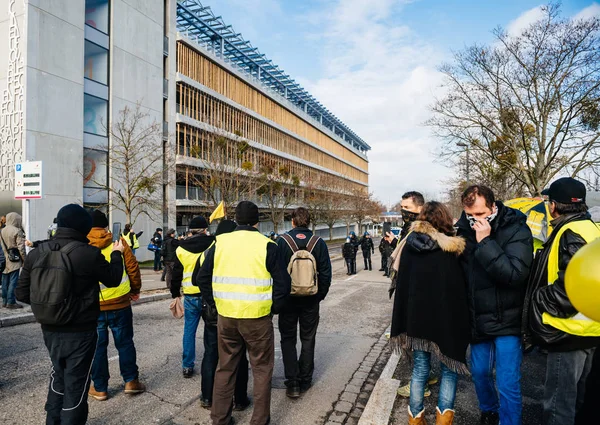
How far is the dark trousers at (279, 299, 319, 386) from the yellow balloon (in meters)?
3.00

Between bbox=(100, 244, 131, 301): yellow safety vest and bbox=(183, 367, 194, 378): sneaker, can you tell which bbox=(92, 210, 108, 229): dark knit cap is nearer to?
bbox=(100, 244, 131, 301): yellow safety vest

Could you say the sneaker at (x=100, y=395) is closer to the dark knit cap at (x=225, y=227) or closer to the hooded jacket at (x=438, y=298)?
the dark knit cap at (x=225, y=227)

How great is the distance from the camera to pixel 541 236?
5758 millimetres

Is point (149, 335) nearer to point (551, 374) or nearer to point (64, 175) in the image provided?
point (551, 374)

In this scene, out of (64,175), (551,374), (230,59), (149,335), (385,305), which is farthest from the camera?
(230,59)

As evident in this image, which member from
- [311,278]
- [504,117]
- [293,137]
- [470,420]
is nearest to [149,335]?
[311,278]

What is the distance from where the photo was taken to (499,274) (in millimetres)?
3002

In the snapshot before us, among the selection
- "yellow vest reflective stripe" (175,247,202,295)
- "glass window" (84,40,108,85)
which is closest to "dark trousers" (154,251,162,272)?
"glass window" (84,40,108,85)

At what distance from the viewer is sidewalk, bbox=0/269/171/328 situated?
24.1 feet

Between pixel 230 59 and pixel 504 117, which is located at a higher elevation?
pixel 230 59

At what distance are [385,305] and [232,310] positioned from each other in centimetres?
729

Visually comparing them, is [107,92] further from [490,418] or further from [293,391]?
[490,418]

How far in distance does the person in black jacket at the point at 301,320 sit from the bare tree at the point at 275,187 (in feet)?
86.6

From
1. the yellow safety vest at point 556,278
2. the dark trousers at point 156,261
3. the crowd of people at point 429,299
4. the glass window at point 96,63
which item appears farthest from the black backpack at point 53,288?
the glass window at point 96,63
